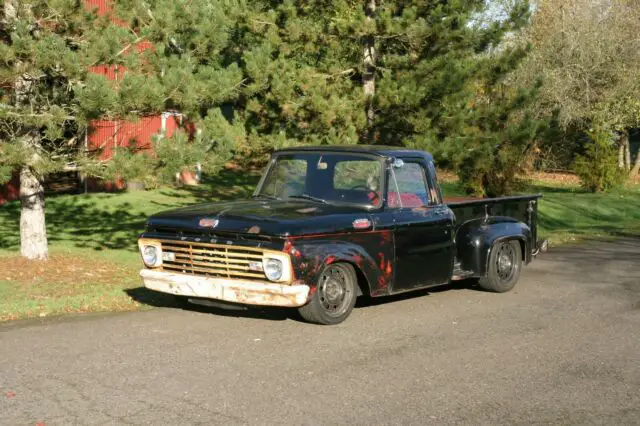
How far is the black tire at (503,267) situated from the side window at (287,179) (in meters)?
2.55

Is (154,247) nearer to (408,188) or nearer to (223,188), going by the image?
(408,188)

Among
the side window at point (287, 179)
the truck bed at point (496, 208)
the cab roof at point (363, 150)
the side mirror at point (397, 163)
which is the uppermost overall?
the cab roof at point (363, 150)

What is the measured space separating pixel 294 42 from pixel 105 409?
1376 cm

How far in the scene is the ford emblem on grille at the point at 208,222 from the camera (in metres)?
8.52

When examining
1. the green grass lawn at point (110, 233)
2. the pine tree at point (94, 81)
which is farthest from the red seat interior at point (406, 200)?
the pine tree at point (94, 81)

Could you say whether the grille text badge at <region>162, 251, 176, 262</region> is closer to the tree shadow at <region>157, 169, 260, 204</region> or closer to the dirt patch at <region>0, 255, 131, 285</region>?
the dirt patch at <region>0, 255, 131, 285</region>

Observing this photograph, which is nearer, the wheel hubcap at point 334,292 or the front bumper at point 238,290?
the front bumper at point 238,290

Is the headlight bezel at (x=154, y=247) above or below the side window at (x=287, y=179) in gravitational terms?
below

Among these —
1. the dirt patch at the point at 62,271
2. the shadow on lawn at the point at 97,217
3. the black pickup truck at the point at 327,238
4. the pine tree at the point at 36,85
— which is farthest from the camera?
the shadow on lawn at the point at 97,217

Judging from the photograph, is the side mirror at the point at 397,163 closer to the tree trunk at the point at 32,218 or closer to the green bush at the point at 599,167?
the tree trunk at the point at 32,218

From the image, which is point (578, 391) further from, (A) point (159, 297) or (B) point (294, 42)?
(B) point (294, 42)

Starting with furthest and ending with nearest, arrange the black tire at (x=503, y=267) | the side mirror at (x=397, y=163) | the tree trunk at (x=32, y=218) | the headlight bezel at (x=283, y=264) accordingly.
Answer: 1. the tree trunk at (x=32, y=218)
2. the black tire at (x=503, y=267)
3. the side mirror at (x=397, y=163)
4. the headlight bezel at (x=283, y=264)

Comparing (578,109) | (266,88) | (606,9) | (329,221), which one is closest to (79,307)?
(329,221)

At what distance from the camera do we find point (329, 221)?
8578 mm
